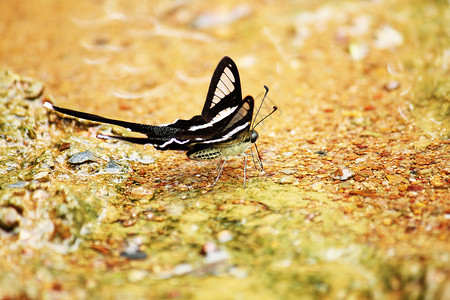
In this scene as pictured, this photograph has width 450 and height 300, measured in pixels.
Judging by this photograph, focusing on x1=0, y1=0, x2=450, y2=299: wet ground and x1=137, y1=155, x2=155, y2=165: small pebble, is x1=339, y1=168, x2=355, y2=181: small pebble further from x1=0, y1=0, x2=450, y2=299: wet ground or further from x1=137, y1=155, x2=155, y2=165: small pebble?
x1=137, y1=155, x2=155, y2=165: small pebble

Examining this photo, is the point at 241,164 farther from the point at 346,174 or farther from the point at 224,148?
the point at 346,174

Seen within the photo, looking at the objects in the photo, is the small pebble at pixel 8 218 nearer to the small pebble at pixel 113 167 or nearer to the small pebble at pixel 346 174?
the small pebble at pixel 113 167

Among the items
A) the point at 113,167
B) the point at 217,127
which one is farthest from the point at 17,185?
the point at 217,127

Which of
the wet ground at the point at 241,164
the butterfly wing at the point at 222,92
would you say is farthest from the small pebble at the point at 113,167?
the butterfly wing at the point at 222,92

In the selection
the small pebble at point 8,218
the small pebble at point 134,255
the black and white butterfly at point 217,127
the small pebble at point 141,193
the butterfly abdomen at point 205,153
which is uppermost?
the black and white butterfly at point 217,127

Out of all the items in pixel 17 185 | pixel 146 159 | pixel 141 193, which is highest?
pixel 146 159

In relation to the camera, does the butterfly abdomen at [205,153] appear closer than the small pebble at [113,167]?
Yes
